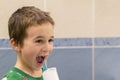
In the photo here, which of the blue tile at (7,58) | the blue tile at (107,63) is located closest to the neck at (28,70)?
the blue tile at (7,58)

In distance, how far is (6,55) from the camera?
132 centimetres

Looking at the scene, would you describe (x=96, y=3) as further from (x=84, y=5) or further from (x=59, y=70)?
(x=59, y=70)

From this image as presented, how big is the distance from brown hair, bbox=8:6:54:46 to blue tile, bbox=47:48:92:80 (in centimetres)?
47

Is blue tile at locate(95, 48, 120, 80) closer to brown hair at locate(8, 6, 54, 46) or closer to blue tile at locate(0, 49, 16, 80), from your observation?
blue tile at locate(0, 49, 16, 80)

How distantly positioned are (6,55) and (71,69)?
0.30 meters

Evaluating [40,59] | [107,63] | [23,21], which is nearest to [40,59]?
[40,59]

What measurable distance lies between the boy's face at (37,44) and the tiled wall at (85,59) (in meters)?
0.45

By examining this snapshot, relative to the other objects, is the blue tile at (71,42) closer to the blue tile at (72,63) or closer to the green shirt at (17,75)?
the blue tile at (72,63)

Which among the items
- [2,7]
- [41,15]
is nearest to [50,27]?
[41,15]

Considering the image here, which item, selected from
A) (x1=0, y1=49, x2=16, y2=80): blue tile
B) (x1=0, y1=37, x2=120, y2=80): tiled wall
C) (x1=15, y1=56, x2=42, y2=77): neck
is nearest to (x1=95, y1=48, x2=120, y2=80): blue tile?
(x1=0, y1=37, x2=120, y2=80): tiled wall

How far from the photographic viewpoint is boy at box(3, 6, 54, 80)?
86 cm

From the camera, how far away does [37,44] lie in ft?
2.86

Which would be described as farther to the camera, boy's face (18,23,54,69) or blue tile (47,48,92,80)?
blue tile (47,48,92,80)

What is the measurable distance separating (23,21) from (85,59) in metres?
0.57
